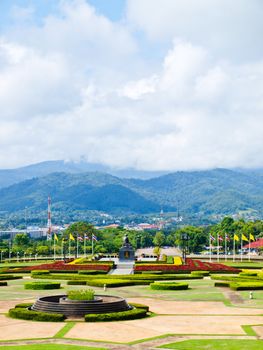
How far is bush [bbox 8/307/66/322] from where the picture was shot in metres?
35.2

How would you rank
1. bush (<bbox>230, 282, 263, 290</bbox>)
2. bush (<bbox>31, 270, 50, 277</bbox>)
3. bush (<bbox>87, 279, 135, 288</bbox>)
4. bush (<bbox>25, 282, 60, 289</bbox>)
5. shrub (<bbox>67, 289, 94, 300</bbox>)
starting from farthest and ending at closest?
bush (<bbox>31, 270, 50, 277</bbox>) → bush (<bbox>87, 279, 135, 288</bbox>) → bush (<bbox>25, 282, 60, 289</bbox>) → bush (<bbox>230, 282, 263, 290</bbox>) → shrub (<bbox>67, 289, 94, 300</bbox>)

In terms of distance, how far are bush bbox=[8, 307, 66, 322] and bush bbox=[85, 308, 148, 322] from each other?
5.88ft

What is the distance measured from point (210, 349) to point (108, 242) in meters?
137

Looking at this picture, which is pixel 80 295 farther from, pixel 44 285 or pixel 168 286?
pixel 44 285

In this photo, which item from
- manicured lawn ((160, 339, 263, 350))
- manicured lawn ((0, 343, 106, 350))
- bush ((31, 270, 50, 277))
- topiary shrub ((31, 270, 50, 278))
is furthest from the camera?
bush ((31, 270, 50, 277))

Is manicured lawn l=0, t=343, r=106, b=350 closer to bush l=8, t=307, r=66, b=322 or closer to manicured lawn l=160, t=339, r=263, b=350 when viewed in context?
manicured lawn l=160, t=339, r=263, b=350

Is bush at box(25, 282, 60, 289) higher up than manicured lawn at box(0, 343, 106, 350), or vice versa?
bush at box(25, 282, 60, 289)

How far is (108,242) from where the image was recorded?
16400 cm

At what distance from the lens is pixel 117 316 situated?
3544 cm

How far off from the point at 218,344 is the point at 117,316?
27.6ft

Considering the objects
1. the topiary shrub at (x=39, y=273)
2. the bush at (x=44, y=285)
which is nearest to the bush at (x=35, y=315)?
the bush at (x=44, y=285)

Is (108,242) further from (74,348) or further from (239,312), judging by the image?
(74,348)

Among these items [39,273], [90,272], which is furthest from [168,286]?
[39,273]

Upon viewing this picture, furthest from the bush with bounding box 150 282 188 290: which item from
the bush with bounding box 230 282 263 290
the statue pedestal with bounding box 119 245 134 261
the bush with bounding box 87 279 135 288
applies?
the statue pedestal with bounding box 119 245 134 261
